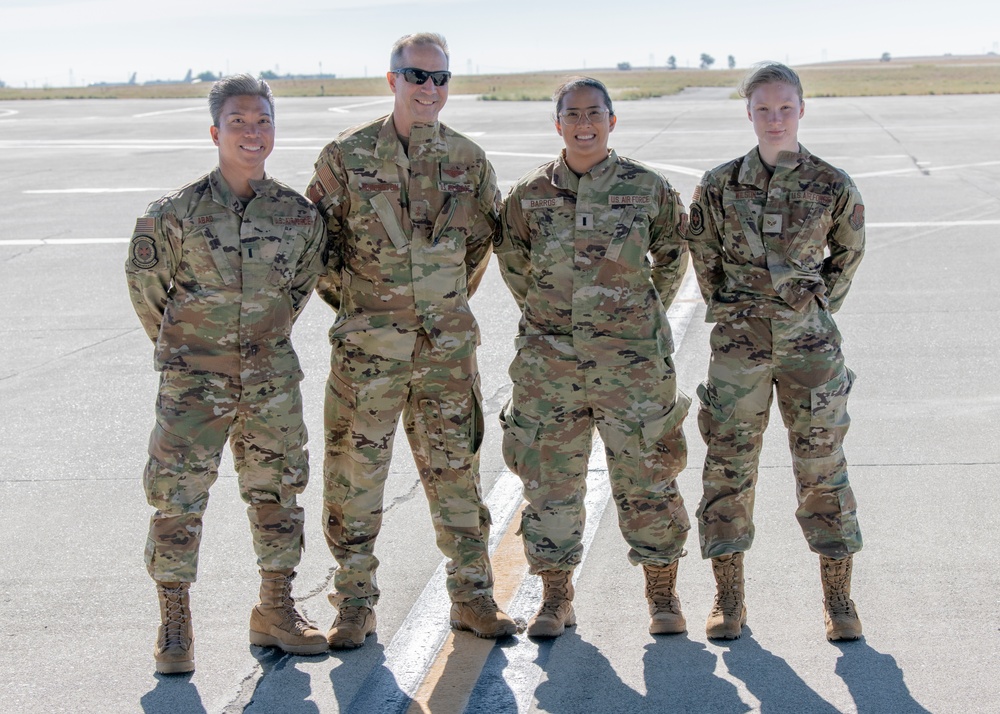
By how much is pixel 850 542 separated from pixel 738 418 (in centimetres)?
57

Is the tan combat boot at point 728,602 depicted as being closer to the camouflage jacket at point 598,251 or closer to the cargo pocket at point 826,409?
the cargo pocket at point 826,409

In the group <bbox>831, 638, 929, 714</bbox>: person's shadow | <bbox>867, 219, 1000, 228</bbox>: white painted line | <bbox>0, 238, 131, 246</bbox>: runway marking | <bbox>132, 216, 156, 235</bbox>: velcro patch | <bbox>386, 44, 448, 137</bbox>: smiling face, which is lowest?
<bbox>0, 238, 131, 246</bbox>: runway marking

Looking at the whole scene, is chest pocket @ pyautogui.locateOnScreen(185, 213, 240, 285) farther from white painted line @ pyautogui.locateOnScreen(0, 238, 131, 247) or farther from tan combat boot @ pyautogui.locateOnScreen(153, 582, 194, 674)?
white painted line @ pyautogui.locateOnScreen(0, 238, 131, 247)

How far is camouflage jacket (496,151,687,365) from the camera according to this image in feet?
12.8

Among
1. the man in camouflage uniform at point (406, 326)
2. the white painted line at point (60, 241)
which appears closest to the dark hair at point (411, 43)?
the man in camouflage uniform at point (406, 326)

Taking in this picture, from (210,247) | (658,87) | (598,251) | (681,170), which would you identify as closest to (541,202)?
(598,251)

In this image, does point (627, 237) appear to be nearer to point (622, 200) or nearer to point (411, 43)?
point (622, 200)

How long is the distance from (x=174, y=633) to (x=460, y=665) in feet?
3.14

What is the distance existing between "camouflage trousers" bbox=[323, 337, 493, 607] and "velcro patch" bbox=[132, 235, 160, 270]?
2.29 ft

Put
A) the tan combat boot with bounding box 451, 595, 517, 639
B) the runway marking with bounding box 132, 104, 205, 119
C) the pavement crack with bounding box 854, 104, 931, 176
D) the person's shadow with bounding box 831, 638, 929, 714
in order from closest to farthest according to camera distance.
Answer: the person's shadow with bounding box 831, 638, 929, 714, the tan combat boot with bounding box 451, 595, 517, 639, the pavement crack with bounding box 854, 104, 931, 176, the runway marking with bounding box 132, 104, 205, 119

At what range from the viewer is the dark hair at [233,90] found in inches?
150

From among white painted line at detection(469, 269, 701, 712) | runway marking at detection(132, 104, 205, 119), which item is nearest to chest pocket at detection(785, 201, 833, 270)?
white painted line at detection(469, 269, 701, 712)

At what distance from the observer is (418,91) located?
396 cm

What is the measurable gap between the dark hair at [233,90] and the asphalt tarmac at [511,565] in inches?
71.5
